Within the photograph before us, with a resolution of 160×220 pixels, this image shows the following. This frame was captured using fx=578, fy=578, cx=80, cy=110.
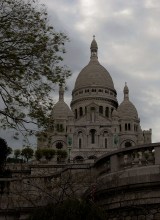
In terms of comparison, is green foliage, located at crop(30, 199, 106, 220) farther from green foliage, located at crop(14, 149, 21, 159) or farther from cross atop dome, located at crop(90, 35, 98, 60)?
cross atop dome, located at crop(90, 35, 98, 60)

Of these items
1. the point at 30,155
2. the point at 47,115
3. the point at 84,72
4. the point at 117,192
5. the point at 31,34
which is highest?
the point at 84,72

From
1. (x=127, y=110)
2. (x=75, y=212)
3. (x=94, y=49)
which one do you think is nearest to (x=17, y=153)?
(x=127, y=110)

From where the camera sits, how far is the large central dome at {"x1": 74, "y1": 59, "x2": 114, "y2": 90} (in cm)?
12838

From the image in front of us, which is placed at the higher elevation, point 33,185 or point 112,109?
point 112,109

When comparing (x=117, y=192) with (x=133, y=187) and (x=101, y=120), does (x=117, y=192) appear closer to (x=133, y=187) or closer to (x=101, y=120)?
(x=133, y=187)

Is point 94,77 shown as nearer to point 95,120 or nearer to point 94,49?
point 95,120

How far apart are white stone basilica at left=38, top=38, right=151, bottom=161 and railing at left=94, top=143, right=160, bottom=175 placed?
9419cm

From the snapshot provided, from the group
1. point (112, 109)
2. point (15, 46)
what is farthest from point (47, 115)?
point (112, 109)

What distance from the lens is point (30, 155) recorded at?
7438 cm

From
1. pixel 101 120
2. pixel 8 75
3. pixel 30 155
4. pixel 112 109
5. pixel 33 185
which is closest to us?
pixel 8 75

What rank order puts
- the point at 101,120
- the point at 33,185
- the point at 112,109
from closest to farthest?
the point at 33,185
the point at 101,120
the point at 112,109

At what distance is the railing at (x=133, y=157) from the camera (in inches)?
612

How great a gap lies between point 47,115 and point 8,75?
1.59 metres

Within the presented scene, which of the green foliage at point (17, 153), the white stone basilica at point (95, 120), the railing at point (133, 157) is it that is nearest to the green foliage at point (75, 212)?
the railing at point (133, 157)
